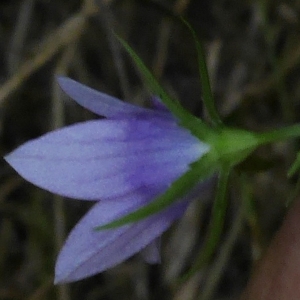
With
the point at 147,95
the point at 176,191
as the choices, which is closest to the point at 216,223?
the point at 176,191

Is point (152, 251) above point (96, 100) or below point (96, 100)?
below

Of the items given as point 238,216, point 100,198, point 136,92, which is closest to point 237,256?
point 238,216

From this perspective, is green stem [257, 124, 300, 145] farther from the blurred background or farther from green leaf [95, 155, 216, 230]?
the blurred background

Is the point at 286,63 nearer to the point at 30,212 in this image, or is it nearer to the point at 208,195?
the point at 208,195

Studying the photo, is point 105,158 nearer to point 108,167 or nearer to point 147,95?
point 108,167

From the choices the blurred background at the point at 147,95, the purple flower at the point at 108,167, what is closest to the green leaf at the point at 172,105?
the purple flower at the point at 108,167

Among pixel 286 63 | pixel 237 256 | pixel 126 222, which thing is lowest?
pixel 237 256
